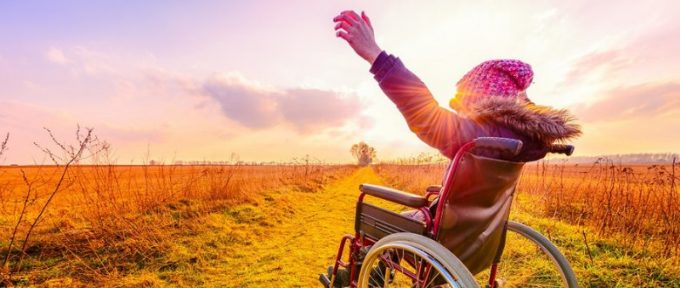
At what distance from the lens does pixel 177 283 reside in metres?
3.10

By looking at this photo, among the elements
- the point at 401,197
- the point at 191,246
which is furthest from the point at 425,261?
the point at 191,246

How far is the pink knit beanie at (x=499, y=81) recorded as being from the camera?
1.71 meters

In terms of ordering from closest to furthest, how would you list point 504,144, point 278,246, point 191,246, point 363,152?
point 504,144 → point 191,246 → point 278,246 → point 363,152

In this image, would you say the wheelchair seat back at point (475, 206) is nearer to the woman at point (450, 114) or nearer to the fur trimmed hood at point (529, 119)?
the woman at point (450, 114)

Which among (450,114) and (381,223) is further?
(381,223)

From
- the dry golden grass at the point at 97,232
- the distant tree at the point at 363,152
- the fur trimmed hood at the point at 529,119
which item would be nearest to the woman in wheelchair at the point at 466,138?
the fur trimmed hood at the point at 529,119

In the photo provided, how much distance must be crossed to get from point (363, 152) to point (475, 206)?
96727mm

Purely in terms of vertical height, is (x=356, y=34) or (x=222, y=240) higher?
(x=356, y=34)

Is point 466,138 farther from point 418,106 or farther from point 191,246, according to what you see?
point 191,246

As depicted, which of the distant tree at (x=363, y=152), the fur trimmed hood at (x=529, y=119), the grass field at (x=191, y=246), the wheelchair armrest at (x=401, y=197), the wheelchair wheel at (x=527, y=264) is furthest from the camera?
the distant tree at (x=363, y=152)

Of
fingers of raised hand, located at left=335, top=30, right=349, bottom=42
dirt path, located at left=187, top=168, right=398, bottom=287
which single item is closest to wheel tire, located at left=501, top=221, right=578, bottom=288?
fingers of raised hand, located at left=335, top=30, right=349, bottom=42

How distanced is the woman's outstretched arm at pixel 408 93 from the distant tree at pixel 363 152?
3769 inches

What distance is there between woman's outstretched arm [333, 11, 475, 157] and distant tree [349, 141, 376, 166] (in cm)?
9572

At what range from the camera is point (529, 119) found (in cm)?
144
